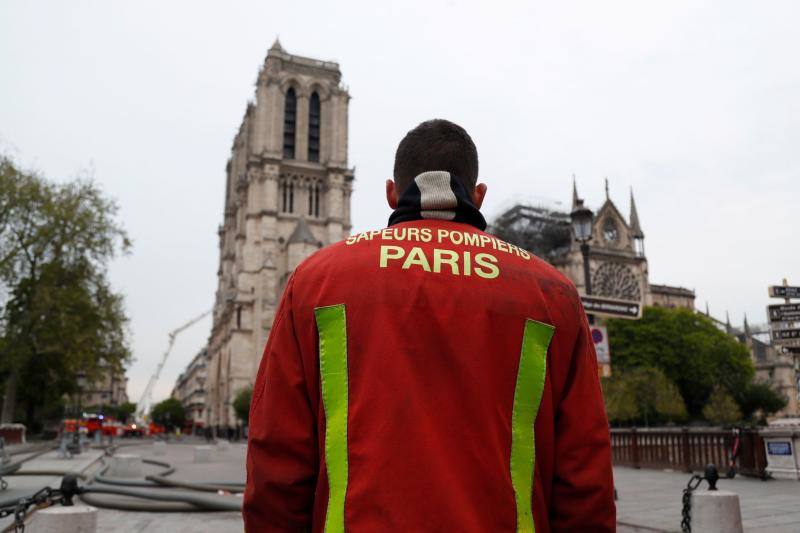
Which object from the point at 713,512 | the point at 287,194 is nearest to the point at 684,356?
the point at 287,194

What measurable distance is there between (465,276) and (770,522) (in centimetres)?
717

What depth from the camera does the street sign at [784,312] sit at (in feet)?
40.1

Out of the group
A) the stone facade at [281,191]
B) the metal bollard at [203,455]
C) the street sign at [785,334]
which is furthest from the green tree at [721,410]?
the metal bollard at [203,455]

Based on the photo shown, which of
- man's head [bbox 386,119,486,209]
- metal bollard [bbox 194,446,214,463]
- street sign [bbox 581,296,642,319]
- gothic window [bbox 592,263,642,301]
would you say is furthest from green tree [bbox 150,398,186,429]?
man's head [bbox 386,119,486,209]

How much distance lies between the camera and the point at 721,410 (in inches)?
1786

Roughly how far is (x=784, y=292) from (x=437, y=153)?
494 inches

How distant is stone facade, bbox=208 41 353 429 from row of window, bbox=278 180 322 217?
0.31 ft

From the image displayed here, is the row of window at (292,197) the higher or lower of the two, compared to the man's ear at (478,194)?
higher

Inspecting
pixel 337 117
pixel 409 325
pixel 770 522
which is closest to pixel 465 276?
pixel 409 325

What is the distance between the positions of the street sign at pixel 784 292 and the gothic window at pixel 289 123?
56.7 metres

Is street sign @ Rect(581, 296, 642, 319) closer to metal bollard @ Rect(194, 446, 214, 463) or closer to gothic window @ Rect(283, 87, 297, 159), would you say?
metal bollard @ Rect(194, 446, 214, 463)

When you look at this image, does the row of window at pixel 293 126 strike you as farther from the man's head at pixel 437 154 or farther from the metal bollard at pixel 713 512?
the man's head at pixel 437 154

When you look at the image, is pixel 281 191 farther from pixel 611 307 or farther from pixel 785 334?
pixel 611 307

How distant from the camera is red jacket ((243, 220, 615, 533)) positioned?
1699 millimetres
